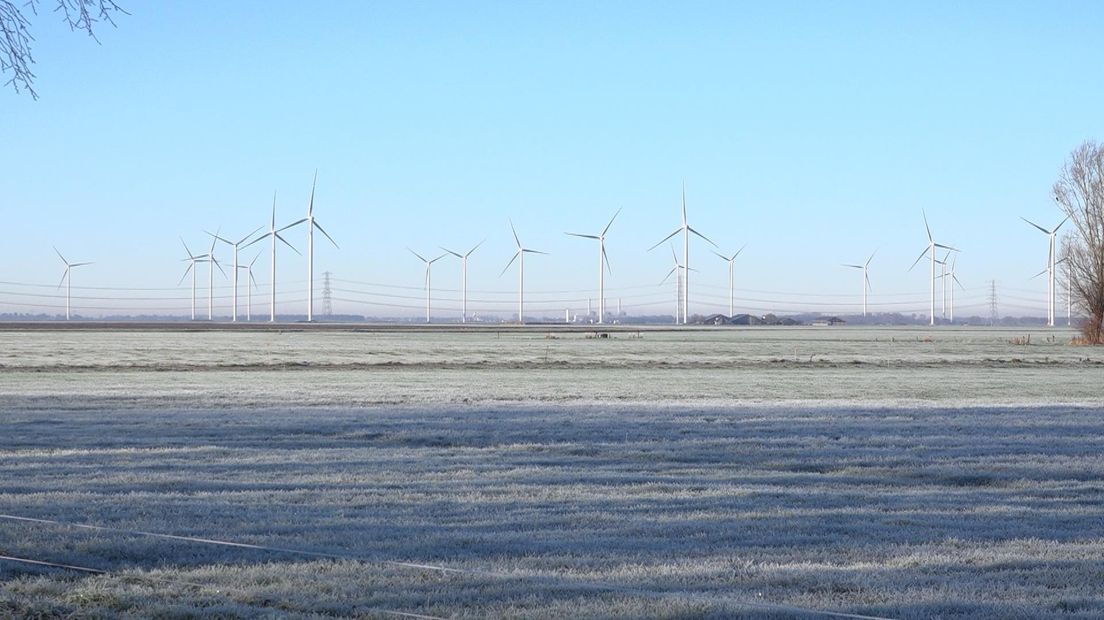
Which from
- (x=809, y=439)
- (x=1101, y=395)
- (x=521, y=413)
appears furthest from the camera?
(x=1101, y=395)

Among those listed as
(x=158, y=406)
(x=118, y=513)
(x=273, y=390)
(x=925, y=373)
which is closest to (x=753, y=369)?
(x=925, y=373)

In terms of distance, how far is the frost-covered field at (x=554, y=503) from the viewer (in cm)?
820

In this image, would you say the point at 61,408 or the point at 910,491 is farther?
the point at 61,408

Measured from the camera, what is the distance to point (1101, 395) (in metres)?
30.4

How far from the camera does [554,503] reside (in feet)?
40.2

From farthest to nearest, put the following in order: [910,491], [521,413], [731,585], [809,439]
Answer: [521,413] < [809,439] < [910,491] < [731,585]

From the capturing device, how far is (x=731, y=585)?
851cm

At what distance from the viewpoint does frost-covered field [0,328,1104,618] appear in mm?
8203

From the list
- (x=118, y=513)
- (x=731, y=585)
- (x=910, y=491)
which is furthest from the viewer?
(x=910, y=491)

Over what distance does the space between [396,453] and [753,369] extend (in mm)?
28795

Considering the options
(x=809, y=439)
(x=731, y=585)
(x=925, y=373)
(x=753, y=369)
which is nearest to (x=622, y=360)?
(x=753, y=369)

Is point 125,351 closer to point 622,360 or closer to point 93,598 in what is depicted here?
point 622,360

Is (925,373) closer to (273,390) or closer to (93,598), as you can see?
(273,390)

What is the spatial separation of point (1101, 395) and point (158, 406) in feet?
77.2
